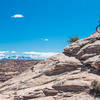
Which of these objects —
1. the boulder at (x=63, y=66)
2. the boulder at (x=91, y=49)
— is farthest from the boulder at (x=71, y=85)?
the boulder at (x=91, y=49)

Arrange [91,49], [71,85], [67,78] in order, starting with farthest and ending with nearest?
1. [91,49]
2. [67,78]
3. [71,85]

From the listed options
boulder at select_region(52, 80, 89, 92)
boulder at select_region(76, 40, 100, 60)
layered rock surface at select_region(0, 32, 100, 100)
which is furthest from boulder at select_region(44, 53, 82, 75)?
boulder at select_region(52, 80, 89, 92)

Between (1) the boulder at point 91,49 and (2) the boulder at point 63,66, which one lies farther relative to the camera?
(1) the boulder at point 91,49

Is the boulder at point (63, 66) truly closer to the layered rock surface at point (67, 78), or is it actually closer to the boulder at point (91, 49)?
the layered rock surface at point (67, 78)

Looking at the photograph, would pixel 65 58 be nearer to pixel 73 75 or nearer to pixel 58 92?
pixel 73 75

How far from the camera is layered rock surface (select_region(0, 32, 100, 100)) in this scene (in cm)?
1578

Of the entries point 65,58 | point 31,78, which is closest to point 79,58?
point 65,58

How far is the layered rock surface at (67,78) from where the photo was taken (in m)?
15.8

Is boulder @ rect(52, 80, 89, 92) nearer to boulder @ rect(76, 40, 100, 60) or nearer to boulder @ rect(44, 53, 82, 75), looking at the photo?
boulder @ rect(44, 53, 82, 75)

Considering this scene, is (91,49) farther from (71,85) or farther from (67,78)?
(71,85)

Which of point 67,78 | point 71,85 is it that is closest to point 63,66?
point 67,78

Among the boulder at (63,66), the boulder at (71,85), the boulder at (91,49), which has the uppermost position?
Result: the boulder at (91,49)

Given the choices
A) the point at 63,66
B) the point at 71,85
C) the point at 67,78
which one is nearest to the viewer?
the point at 71,85

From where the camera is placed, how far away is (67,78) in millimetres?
17234
